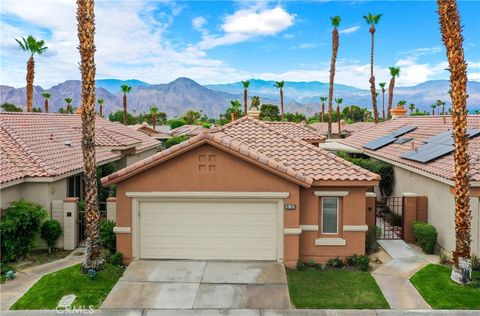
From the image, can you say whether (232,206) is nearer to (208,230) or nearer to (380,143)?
(208,230)

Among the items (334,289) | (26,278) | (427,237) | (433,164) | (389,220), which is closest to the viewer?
(334,289)

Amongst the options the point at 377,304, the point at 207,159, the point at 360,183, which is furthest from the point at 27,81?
the point at 377,304

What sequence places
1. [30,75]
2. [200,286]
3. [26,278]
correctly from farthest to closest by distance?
[30,75]
[26,278]
[200,286]

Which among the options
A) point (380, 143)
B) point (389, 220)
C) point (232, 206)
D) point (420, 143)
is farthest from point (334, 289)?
point (380, 143)

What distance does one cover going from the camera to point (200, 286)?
37.9 ft

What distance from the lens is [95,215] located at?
12.4 meters

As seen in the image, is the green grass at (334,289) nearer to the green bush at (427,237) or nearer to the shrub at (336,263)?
the shrub at (336,263)

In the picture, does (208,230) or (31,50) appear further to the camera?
(31,50)

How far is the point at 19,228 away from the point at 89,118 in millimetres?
4759

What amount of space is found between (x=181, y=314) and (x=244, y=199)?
432cm

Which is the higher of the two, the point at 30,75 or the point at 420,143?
the point at 30,75

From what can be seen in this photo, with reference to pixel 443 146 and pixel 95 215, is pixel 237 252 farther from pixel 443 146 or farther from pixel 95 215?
pixel 443 146

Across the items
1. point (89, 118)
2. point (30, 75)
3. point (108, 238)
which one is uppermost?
point (30, 75)

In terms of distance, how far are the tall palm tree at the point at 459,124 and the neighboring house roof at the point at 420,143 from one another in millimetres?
1382
